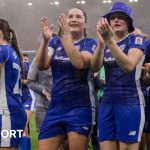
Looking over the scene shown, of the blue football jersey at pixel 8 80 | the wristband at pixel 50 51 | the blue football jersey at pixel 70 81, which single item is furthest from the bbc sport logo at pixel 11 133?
the wristband at pixel 50 51

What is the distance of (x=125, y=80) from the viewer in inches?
148

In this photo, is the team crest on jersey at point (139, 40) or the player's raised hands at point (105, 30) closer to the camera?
the player's raised hands at point (105, 30)

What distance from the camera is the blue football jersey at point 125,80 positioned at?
148 inches

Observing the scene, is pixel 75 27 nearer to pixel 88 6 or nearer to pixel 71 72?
pixel 71 72

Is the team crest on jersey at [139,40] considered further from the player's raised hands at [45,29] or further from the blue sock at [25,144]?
the blue sock at [25,144]

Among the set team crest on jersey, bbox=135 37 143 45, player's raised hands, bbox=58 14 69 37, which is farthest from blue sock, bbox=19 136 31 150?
team crest on jersey, bbox=135 37 143 45

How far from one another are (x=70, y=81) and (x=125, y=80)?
0.46 meters

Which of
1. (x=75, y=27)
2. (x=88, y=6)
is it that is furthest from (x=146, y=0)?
(x=75, y=27)

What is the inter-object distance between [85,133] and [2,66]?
0.87m

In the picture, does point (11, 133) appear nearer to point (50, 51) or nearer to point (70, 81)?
point (70, 81)

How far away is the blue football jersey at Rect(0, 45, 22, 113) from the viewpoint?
12.5 feet

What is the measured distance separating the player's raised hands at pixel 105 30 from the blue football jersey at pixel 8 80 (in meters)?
0.83

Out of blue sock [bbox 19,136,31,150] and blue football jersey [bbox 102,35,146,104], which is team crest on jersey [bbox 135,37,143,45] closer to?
blue football jersey [bbox 102,35,146,104]

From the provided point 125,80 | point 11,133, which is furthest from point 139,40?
point 11,133
